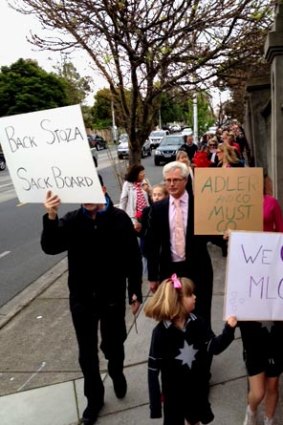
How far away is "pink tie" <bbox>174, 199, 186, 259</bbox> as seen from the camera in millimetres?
3916

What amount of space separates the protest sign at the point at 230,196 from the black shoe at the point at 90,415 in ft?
4.99

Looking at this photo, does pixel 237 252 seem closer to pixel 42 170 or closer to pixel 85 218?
pixel 85 218

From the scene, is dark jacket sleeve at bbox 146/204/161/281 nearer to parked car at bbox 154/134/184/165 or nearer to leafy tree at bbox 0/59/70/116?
parked car at bbox 154/134/184/165

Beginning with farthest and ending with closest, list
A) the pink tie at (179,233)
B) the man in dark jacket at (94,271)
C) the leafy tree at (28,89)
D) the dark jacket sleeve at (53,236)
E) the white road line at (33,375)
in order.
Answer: the leafy tree at (28,89), the white road line at (33,375), the pink tie at (179,233), the man in dark jacket at (94,271), the dark jacket sleeve at (53,236)

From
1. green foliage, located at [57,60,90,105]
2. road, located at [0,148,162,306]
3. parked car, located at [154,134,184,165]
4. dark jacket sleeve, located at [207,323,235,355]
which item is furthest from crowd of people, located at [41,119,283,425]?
parked car, located at [154,134,184,165]

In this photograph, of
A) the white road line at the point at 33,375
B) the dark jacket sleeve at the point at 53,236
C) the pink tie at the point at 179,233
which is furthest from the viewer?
the white road line at the point at 33,375

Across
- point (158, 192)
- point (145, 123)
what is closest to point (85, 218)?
point (158, 192)

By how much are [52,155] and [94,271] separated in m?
0.90

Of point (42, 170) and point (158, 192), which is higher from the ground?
point (42, 170)

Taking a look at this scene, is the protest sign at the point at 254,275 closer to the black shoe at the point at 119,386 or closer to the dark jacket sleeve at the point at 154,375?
the dark jacket sleeve at the point at 154,375

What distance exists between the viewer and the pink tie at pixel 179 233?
3916mm

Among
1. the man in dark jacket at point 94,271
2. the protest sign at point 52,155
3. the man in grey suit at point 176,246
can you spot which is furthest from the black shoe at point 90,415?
the protest sign at point 52,155

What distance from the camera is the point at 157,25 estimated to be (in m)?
6.63

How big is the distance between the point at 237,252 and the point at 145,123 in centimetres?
522
